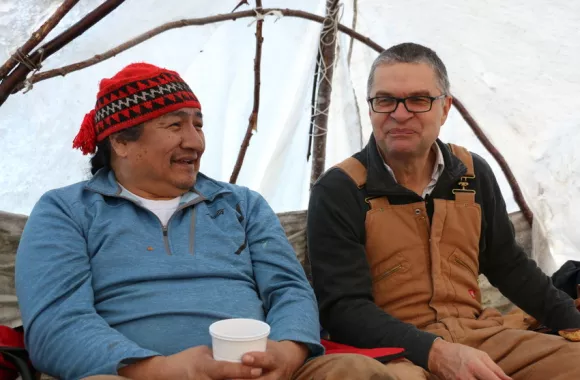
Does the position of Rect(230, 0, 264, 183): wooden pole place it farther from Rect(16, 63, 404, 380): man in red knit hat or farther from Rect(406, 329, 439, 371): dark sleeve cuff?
Rect(406, 329, 439, 371): dark sleeve cuff

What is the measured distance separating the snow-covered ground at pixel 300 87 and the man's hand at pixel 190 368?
5.17 ft

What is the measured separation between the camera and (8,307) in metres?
2.31

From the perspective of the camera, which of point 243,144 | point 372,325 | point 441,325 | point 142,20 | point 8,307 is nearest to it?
point 372,325

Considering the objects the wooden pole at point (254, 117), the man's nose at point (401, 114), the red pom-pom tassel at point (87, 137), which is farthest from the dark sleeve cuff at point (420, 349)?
the wooden pole at point (254, 117)

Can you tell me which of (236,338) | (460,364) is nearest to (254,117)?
(460,364)

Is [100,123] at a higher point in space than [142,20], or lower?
lower

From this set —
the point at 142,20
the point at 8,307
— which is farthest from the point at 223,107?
the point at 8,307

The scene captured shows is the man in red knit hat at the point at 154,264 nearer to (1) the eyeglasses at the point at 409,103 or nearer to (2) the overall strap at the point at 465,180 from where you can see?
(1) the eyeglasses at the point at 409,103

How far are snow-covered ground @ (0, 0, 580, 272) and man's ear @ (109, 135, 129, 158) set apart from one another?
92 centimetres

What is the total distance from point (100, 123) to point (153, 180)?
239 millimetres

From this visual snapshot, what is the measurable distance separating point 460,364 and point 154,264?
2.76 ft

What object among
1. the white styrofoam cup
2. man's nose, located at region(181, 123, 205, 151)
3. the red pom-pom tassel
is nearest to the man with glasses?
man's nose, located at region(181, 123, 205, 151)

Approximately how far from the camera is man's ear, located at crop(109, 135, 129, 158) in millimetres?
1829

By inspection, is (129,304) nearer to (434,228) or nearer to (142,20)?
(434,228)
